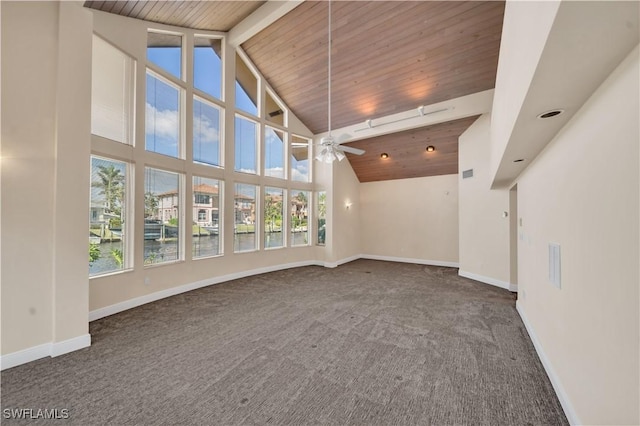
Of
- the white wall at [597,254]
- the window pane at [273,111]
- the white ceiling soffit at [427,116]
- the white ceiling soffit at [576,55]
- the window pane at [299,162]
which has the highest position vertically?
the window pane at [273,111]

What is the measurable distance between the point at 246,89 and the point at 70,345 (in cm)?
597

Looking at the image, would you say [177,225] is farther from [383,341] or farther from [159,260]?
[383,341]

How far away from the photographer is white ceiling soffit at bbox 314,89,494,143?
17.3 feet

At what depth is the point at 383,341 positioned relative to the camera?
3160 millimetres

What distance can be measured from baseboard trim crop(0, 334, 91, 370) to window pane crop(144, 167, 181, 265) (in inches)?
66.3

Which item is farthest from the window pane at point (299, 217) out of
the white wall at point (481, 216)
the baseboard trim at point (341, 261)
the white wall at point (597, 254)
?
the white wall at point (597, 254)

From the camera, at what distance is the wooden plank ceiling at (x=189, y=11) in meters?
3.96

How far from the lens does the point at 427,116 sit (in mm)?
5801

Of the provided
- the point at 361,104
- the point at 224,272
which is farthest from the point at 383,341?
the point at 361,104

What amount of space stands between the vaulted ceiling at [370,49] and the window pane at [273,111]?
329mm

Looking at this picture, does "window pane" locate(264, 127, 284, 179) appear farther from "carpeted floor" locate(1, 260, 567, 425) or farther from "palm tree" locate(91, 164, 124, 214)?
"carpeted floor" locate(1, 260, 567, 425)

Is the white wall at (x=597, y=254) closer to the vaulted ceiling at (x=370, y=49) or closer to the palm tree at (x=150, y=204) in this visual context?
the vaulted ceiling at (x=370, y=49)

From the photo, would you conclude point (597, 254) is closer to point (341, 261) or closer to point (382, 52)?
point (382, 52)

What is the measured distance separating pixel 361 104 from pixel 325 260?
449 centimetres
